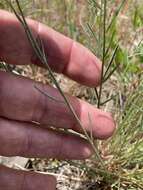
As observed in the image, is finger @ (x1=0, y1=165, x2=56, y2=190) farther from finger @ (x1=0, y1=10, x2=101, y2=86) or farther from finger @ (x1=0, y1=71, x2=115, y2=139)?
finger @ (x1=0, y1=10, x2=101, y2=86)

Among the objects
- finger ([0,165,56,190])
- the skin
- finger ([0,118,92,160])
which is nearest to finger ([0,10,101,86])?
the skin

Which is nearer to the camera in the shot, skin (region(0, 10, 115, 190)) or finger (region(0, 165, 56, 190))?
skin (region(0, 10, 115, 190))

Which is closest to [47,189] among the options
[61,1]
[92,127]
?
[92,127]

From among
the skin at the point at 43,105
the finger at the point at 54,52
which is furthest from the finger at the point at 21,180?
the finger at the point at 54,52

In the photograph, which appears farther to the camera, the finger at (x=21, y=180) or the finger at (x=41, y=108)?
the finger at (x=21, y=180)

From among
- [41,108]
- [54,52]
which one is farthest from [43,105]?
[54,52]

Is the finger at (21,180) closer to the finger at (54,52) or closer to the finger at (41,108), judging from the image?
the finger at (41,108)

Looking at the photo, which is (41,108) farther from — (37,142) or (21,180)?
(21,180)
